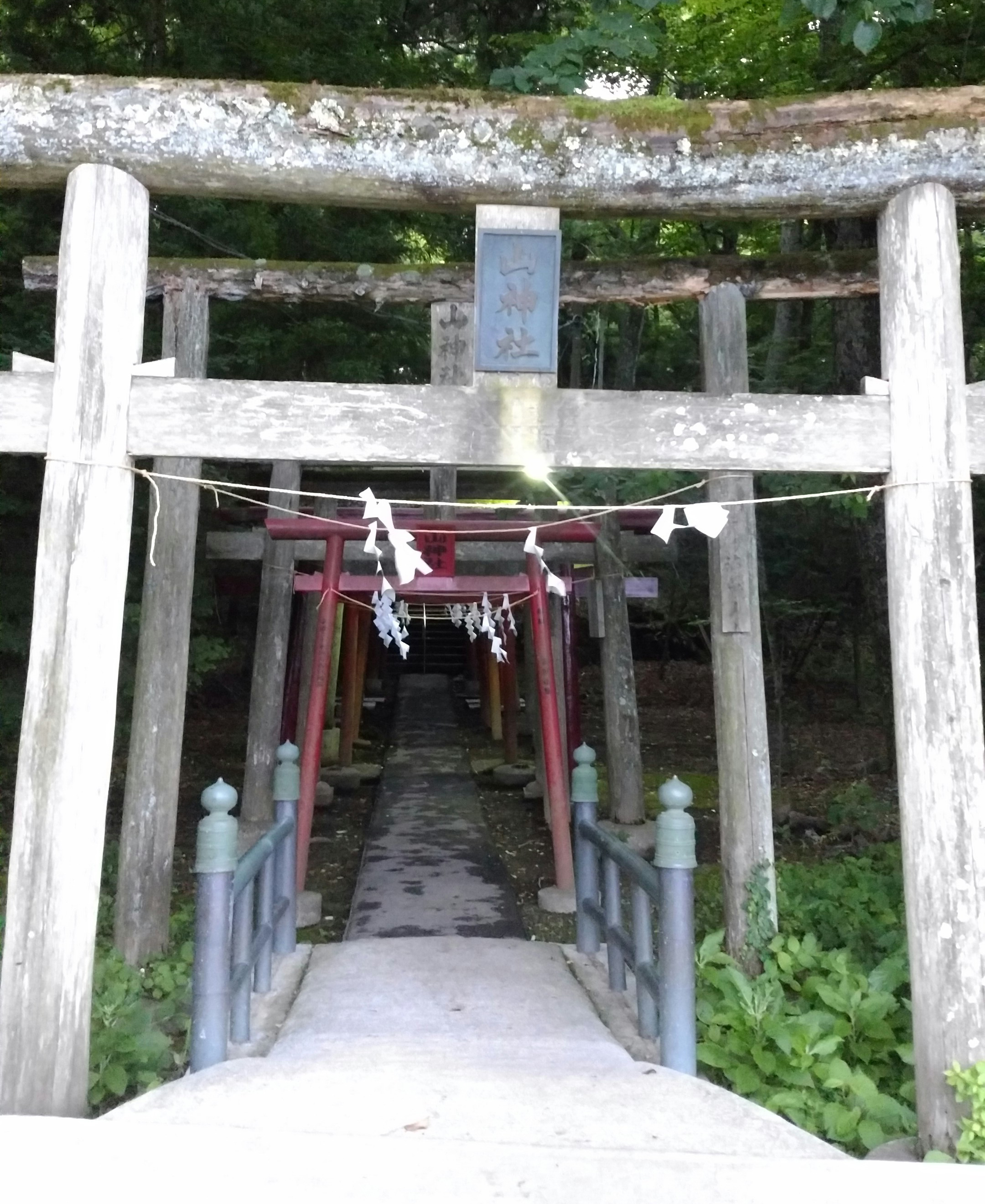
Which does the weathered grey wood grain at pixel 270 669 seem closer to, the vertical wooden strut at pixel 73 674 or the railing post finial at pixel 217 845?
the railing post finial at pixel 217 845

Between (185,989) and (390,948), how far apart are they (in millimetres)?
1207

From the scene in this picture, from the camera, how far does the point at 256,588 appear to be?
11.6 metres

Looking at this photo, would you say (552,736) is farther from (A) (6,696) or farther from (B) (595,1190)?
(B) (595,1190)

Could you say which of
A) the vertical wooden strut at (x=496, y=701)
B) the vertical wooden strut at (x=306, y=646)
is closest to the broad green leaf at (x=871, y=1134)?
the vertical wooden strut at (x=306, y=646)

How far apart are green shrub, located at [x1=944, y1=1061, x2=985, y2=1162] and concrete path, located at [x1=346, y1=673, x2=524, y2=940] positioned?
3.51 meters

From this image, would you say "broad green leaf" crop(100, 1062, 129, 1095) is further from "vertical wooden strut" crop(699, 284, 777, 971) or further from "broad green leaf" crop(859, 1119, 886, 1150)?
"vertical wooden strut" crop(699, 284, 777, 971)

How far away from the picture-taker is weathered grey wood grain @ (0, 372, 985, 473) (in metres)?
3.49

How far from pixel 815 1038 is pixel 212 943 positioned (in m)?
2.64

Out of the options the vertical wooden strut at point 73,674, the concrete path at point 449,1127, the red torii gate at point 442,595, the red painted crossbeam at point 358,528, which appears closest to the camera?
the concrete path at point 449,1127

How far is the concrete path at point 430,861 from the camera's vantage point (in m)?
6.85

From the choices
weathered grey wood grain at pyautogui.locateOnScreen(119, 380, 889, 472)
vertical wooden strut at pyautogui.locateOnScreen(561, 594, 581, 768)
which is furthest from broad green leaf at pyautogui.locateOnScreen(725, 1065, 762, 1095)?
vertical wooden strut at pyautogui.locateOnScreen(561, 594, 581, 768)

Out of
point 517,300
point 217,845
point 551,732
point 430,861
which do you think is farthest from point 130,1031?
point 430,861

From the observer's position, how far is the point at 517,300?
365 centimetres

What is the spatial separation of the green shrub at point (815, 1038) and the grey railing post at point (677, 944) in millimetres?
696
